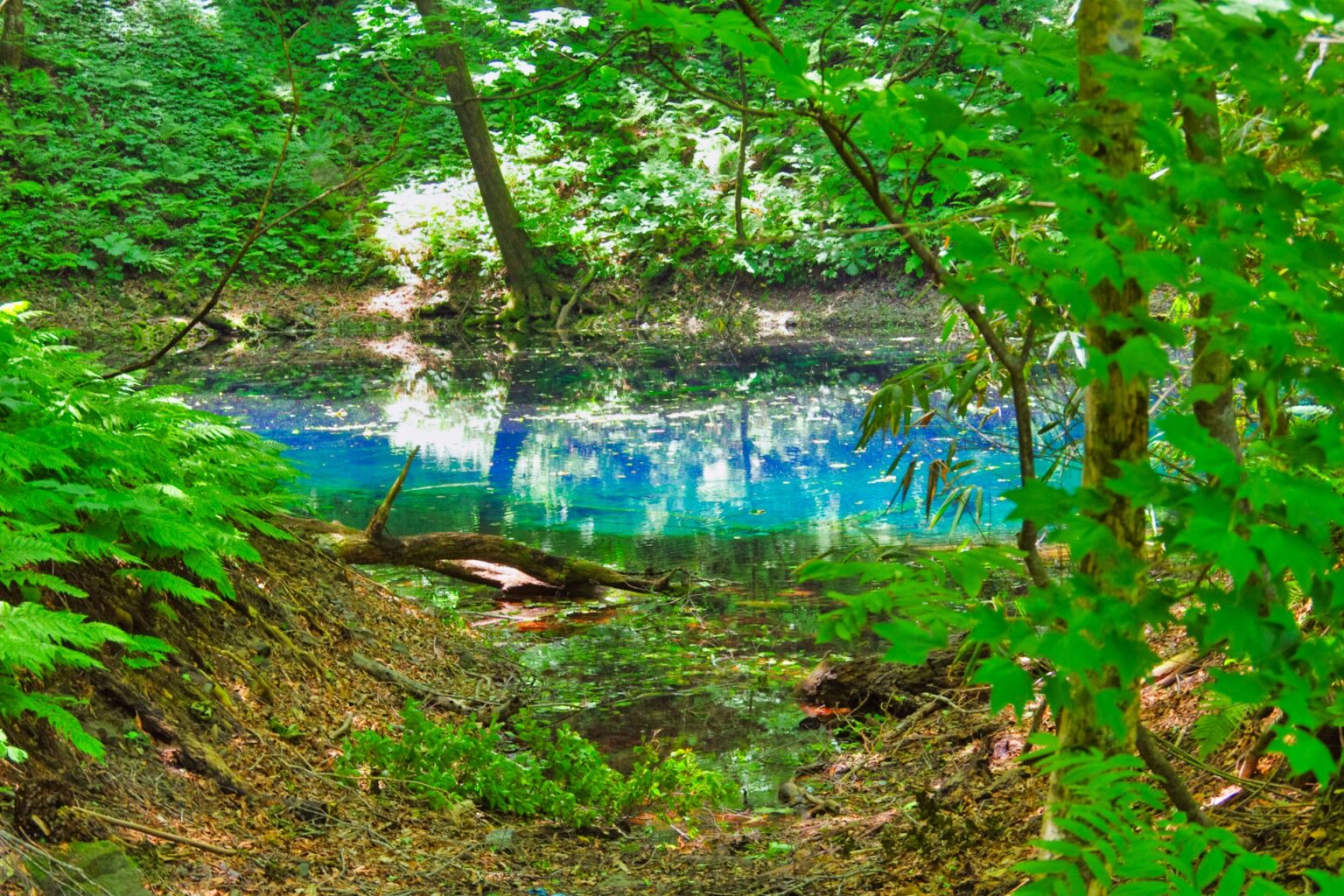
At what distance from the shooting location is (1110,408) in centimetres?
177

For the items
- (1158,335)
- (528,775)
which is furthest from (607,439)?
(1158,335)

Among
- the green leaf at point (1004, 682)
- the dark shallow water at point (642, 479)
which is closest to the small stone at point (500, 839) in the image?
the dark shallow water at point (642, 479)

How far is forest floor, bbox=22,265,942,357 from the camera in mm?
17078

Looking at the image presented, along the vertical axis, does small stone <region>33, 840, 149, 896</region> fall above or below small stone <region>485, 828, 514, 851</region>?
above

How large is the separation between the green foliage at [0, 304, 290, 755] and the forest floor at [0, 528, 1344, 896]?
18 cm

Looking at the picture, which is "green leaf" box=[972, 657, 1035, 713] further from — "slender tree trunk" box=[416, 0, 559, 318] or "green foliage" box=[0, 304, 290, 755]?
"slender tree trunk" box=[416, 0, 559, 318]

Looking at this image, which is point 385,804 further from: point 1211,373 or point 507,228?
point 507,228

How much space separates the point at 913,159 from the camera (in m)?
2.10

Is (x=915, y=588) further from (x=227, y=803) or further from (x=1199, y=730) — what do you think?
(x=227, y=803)

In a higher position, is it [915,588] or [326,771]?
[915,588]

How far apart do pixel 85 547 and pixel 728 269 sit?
16671 millimetres

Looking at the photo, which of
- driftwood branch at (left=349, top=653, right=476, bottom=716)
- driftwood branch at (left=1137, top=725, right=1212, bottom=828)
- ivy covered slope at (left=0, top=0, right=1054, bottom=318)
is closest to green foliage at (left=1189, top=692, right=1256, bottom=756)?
driftwood branch at (left=1137, top=725, right=1212, bottom=828)

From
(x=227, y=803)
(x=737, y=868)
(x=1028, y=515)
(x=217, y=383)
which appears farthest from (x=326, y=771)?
(x=217, y=383)

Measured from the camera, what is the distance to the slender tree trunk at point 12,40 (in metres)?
18.2
